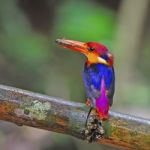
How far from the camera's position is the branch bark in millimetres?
1833

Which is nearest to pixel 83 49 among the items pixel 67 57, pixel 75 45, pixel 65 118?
pixel 75 45

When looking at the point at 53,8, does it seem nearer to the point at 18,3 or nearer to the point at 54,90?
the point at 18,3

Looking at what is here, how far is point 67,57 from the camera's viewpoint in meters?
5.05

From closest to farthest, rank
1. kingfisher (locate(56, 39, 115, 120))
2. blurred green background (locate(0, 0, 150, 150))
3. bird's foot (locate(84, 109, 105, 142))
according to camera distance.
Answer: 1. kingfisher (locate(56, 39, 115, 120))
2. bird's foot (locate(84, 109, 105, 142))
3. blurred green background (locate(0, 0, 150, 150))

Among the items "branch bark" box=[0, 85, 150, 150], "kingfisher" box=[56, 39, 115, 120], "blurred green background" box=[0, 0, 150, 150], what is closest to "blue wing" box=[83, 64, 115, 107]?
"kingfisher" box=[56, 39, 115, 120]

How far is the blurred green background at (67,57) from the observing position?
427cm

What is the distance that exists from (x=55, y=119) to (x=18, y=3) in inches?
141

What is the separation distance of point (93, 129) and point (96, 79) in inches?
7.3

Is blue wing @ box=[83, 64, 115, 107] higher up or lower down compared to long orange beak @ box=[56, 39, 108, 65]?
lower down

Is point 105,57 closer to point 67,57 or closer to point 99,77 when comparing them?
point 99,77

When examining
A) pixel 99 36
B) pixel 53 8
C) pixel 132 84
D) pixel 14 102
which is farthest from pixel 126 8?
pixel 14 102

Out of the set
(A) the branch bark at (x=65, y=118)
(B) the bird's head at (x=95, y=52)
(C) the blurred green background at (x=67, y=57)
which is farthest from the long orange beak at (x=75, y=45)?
(C) the blurred green background at (x=67, y=57)

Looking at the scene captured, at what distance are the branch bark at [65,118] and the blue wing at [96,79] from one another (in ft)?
0.37

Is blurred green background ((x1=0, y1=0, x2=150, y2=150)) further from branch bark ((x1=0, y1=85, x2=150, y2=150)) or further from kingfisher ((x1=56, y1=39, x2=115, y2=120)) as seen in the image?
kingfisher ((x1=56, y1=39, x2=115, y2=120))
